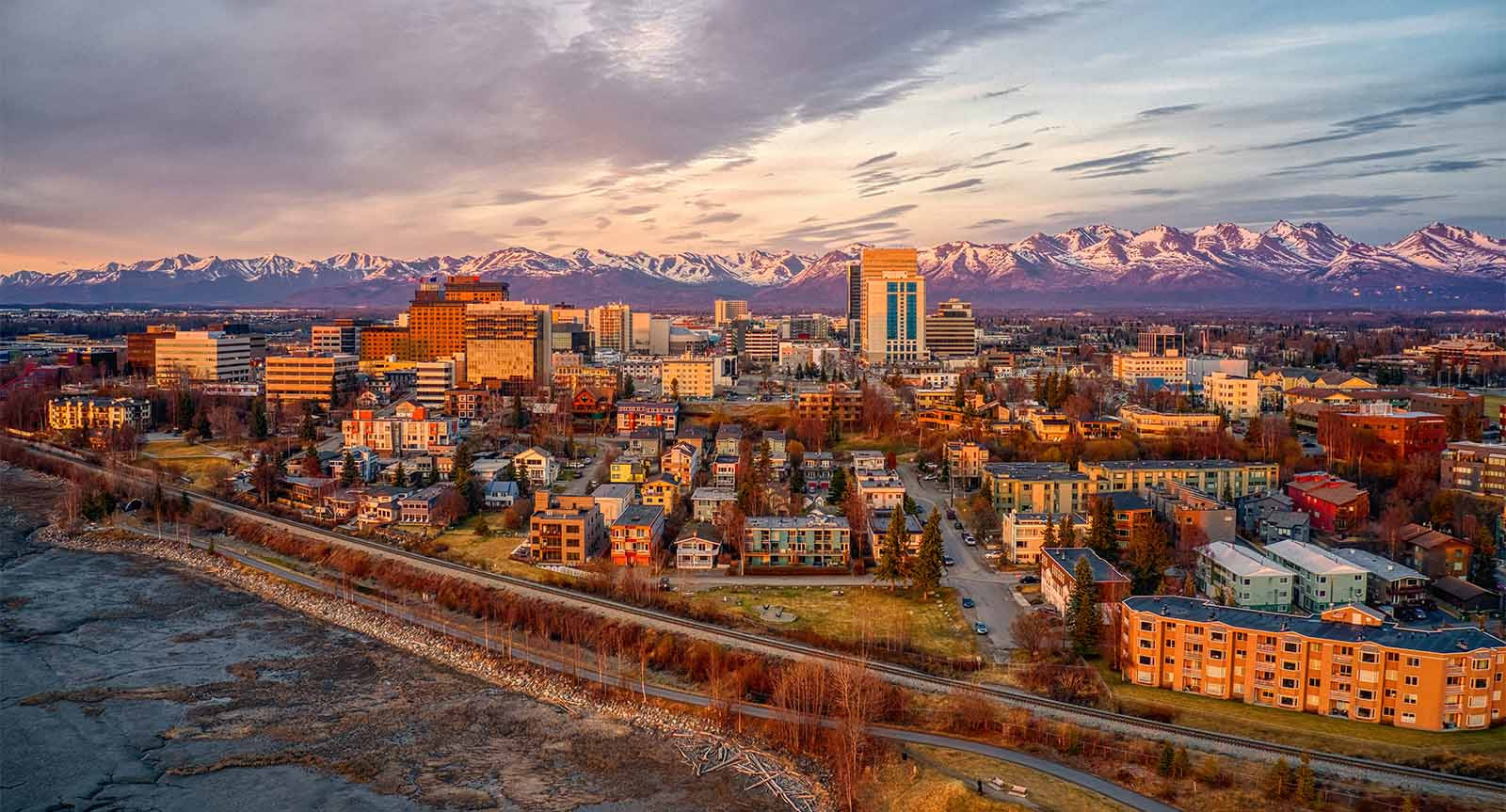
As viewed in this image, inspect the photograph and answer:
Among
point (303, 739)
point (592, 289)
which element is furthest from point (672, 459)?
point (592, 289)

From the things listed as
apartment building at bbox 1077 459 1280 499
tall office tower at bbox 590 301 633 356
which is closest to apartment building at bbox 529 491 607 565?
apartment building at bbox 1077 459 1280 499

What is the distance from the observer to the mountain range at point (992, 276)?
395 feet

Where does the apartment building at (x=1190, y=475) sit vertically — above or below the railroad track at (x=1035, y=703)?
above

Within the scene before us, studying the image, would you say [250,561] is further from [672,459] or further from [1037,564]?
[1037,564]

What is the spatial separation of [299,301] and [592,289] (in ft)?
126

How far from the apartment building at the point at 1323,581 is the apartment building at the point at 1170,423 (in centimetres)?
886

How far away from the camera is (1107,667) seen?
402 inches

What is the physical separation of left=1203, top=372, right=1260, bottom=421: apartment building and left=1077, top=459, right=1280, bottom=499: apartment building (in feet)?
25.1

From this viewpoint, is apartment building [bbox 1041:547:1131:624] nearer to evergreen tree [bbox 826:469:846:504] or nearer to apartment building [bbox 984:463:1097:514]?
apartment building [bbox 984:463:1097:514]

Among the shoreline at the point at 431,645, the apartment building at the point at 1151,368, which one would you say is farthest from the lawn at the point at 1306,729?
the apartment building at the point at 1151,368

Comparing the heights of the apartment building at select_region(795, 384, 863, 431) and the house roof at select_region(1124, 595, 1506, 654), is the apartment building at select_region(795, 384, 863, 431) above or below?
above

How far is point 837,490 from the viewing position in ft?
56.5

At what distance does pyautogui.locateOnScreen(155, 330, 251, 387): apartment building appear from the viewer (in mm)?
33062

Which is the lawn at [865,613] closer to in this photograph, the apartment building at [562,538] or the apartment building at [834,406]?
the apartment building at [562,538]
